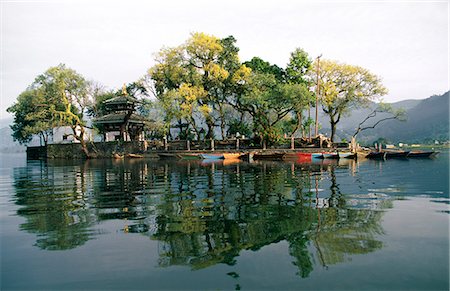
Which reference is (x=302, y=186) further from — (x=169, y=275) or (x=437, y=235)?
(x=169, y=275)

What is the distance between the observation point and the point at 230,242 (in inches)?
264

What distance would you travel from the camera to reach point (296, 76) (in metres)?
45.1

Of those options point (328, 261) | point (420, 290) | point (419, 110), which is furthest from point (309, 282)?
point (419, 110)

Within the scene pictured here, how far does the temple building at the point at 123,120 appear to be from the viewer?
48875 mm

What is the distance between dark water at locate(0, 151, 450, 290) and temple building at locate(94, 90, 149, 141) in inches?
1487

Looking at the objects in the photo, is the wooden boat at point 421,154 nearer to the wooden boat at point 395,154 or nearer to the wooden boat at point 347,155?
the wooden boat at point 395,154

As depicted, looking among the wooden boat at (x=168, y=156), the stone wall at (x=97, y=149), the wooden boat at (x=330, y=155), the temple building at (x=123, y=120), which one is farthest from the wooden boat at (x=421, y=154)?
the temple building at (x=123, y=120)

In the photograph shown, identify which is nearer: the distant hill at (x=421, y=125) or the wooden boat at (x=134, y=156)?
the wooden boat at (x=134, y=156)

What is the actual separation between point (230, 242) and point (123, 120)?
44.7 meters

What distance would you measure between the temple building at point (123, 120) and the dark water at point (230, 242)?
37.8m

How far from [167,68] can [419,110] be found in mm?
148392

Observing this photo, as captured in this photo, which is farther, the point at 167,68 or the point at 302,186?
the point at 167,68

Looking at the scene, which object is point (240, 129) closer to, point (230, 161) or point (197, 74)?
point (197, 74)

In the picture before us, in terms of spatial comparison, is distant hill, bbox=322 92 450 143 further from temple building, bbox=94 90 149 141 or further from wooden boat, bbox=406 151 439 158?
temple building, bbox=94 90 149 141
